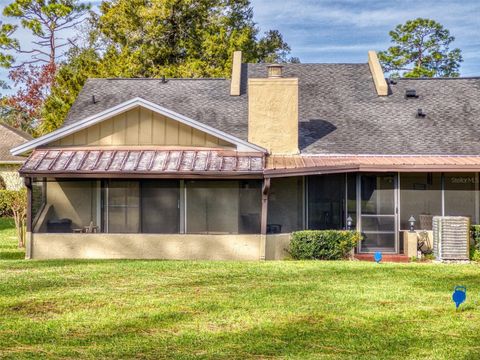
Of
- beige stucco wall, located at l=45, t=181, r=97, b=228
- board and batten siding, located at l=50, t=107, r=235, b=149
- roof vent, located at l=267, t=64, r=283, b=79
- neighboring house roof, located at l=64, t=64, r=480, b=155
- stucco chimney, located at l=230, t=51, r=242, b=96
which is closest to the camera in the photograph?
beige stucco wall, located at l=45, t=181, r=97, b=228

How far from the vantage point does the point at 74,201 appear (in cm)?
1627

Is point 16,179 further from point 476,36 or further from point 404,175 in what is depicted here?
point 476,36

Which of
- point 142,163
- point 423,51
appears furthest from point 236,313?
point 423,51

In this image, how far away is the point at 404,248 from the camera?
16.6m

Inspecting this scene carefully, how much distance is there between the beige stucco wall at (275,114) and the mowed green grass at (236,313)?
484 centimetres

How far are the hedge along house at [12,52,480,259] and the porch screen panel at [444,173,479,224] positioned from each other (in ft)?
0.08

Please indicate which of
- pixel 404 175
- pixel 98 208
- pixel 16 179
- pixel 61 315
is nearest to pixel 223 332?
→ pixel 61 315

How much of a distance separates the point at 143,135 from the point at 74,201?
2359mm

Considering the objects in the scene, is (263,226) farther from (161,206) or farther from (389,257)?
(389,257)

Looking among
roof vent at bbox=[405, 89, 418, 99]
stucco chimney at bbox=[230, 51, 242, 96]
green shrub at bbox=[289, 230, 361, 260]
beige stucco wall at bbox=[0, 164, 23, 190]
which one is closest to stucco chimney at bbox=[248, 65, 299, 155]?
green shrub at bbox=[289, 230, 361, 260]

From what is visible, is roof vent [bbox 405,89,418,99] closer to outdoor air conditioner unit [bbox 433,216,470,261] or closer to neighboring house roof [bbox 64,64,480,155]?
neighboring house roof [bbox 64,64,480,155]

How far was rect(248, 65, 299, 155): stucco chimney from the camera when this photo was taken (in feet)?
57.2

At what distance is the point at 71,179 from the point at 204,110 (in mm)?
5281

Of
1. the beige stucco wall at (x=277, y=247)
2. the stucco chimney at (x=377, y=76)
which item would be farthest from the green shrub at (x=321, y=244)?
the stucco chimney at (x=377, y=76)
